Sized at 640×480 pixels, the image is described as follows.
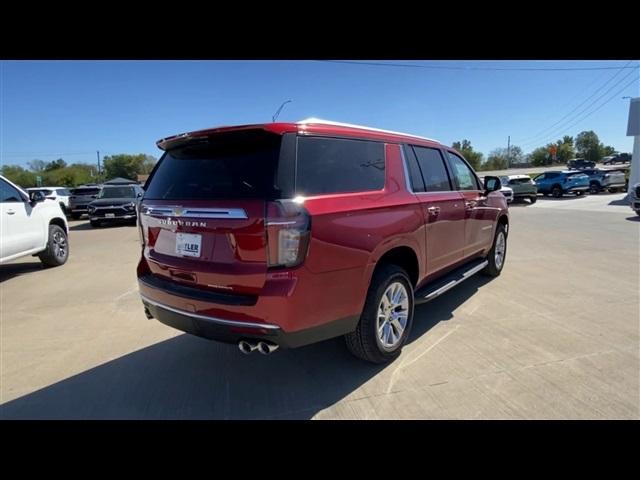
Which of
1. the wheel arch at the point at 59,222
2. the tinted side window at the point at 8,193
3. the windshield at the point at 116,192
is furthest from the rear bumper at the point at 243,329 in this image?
the windshield at the point at 116,192

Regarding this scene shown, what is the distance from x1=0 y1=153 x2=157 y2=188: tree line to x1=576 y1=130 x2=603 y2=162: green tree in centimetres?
10611

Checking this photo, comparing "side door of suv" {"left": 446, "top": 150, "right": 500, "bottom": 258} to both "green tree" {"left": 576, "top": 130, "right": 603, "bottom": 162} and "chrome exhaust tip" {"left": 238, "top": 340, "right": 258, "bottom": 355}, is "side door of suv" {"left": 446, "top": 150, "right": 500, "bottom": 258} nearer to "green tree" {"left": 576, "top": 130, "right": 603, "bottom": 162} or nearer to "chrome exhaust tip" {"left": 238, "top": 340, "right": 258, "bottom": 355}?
"chrome exhaust tip" {"left": 238, "top": 340, "right": 258, "bottom": 355}

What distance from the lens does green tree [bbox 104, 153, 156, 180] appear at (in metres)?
84.2

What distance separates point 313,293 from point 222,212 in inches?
31.9

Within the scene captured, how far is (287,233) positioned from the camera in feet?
7.26

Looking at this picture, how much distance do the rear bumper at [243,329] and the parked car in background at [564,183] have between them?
90.0 feet

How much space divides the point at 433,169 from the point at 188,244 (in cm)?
276

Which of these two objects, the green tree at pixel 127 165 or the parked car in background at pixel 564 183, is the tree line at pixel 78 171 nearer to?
the green tree at pixel 127 165

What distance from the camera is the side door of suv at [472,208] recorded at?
445 centimetres

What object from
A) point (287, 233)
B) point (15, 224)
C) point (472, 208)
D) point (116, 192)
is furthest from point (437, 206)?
point (116, 192)
